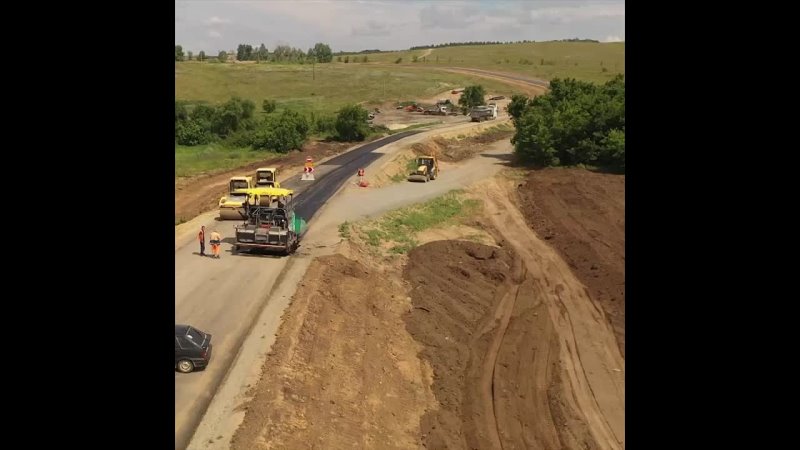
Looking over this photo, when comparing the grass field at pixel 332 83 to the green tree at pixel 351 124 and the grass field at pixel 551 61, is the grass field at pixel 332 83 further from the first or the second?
the green tree at pixel 351 124

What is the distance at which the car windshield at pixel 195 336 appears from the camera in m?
16.8

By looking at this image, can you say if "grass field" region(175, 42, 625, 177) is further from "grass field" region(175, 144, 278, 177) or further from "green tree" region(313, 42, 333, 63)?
"green tree" region(313, 42, 333, 63)

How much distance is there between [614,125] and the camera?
165 feet

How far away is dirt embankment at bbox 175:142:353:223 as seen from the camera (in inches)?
1448

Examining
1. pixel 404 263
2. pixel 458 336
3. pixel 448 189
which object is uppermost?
pixel 448 189

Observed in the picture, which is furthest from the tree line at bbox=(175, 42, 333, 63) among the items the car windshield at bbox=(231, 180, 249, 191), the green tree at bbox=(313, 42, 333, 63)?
the car windshield at bbox=(231, 180, 249, 191)

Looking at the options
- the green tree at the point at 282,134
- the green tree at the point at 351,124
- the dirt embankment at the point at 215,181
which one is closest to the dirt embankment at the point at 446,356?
the dirt embankment at the point at 215,181

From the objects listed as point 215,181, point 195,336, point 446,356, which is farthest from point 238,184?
point 195,336

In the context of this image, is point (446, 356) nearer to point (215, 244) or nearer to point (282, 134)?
point (215, 244)
